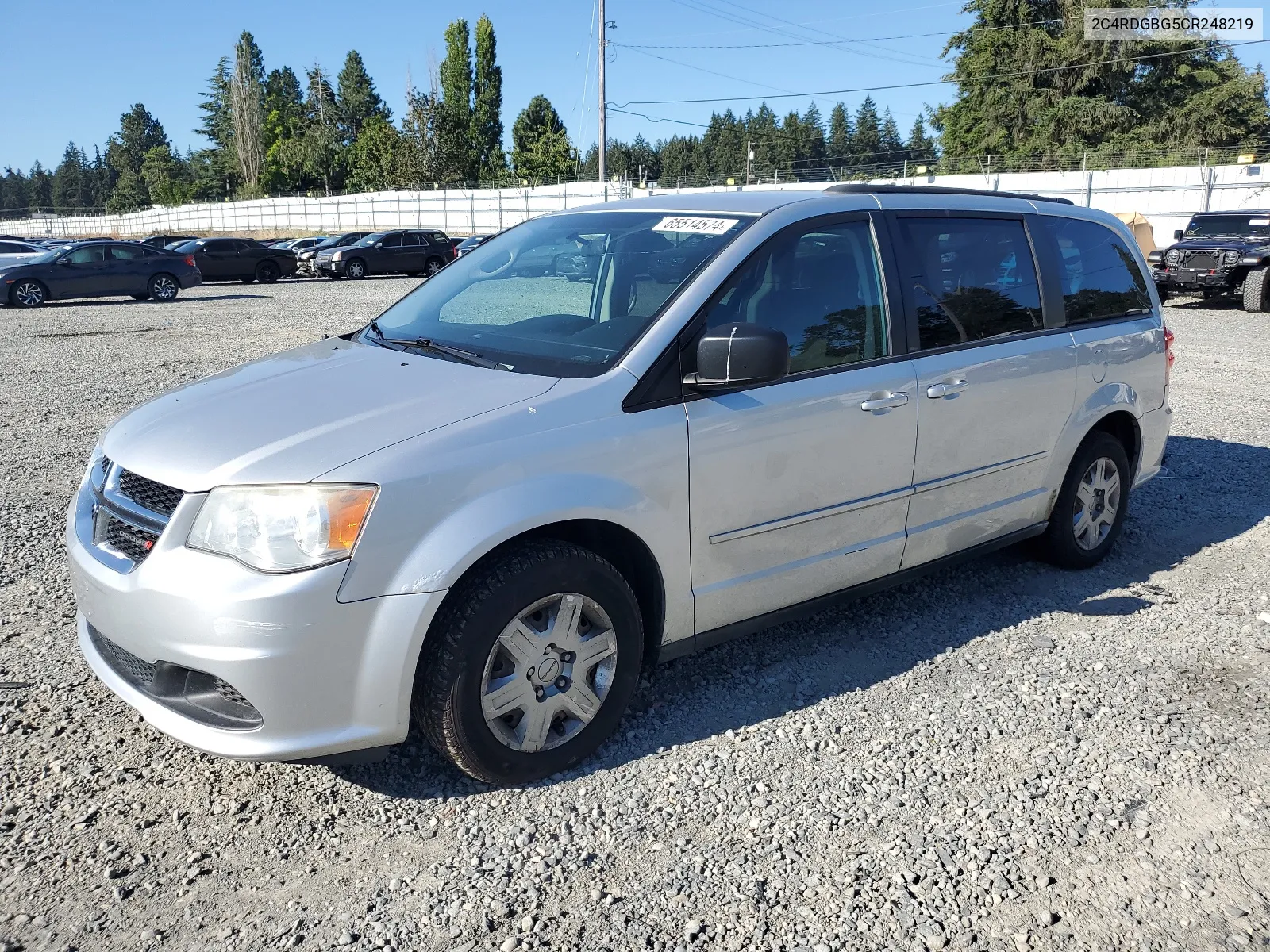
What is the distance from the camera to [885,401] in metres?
3.91

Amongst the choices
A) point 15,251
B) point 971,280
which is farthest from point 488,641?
point 15,251

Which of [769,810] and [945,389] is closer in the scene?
[769,810]

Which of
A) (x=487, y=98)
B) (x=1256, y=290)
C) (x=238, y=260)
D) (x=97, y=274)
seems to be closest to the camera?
(x=1256, y=290)

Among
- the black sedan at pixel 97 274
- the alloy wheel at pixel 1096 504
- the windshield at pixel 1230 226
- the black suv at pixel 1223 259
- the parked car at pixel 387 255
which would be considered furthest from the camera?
the parked car at pixel 387 255

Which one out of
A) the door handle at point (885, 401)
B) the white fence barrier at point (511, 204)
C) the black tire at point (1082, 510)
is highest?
the white fence barrier at point (511, 204)

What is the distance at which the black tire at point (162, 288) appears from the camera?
23.9 meters

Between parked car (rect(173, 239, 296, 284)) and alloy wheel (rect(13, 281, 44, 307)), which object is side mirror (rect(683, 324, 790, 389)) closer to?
alloy wheel (rect(13, 281, 44, 307))

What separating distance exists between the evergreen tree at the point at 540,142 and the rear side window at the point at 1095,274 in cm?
7401

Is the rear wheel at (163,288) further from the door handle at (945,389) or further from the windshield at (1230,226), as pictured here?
the door handle at (945,389)

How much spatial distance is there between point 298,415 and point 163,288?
23.7 metres

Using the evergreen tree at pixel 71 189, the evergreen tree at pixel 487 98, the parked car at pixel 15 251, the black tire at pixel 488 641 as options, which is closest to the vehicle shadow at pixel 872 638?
the black tire at pixel 488 641

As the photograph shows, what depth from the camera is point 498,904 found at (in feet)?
8.79

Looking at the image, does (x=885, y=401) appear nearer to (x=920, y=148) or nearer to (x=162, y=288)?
(x=162, y=288)

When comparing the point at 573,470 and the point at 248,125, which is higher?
the point at 248,125
